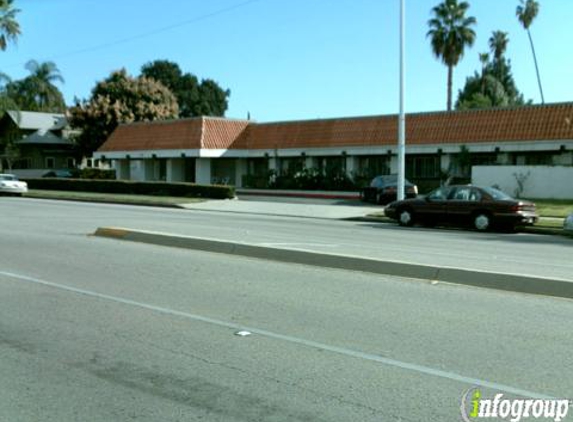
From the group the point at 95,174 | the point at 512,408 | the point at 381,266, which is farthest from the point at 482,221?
the point at 95,174

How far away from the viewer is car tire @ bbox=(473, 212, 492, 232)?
68.7ft

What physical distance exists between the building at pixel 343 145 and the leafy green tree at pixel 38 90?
36.2m

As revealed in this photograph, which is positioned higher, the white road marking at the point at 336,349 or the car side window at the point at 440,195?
the car side window at the point at 440,195

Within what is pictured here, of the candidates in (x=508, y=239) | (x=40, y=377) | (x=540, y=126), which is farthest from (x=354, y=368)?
(x=540, y=126)

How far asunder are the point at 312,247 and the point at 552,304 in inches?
254

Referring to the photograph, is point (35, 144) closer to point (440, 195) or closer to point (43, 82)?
point (43, 82)

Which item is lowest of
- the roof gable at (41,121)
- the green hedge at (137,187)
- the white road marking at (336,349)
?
the white road marking at (336,349)

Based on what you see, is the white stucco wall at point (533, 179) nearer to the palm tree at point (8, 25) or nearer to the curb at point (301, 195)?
the curb at point (301, 195)

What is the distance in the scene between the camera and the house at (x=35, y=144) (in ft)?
224

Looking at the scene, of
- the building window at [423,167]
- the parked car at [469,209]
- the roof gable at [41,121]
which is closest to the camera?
the parked car at [469,209]

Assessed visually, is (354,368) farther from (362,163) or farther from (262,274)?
(362,163)

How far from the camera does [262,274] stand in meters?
10.3

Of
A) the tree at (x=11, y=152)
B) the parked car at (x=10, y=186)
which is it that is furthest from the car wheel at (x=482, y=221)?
the tree at (x=11, y=152)

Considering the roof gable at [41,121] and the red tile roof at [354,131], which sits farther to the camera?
the roof gable at [41,121]
